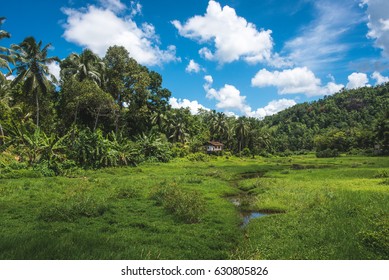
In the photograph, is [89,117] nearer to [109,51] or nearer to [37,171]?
[109,51]

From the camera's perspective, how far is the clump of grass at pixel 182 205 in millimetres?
15305

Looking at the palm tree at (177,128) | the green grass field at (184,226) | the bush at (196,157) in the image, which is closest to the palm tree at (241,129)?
the palm tree at (177,128)

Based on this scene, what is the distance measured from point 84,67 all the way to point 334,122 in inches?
5736

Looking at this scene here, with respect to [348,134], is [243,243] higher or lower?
lower

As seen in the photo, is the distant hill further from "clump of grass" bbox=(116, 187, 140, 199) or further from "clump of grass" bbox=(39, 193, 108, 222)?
"clump of grass" bbox=(39, 193, 108, 222)

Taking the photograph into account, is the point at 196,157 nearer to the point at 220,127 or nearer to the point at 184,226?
the point at 220,127

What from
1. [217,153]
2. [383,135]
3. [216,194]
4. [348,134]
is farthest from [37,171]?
[348,134]

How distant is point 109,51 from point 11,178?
3018 cm

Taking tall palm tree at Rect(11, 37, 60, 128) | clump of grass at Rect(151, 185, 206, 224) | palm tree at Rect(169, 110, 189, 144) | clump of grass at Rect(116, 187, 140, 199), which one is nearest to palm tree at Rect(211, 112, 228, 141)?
palm tree at Rect(169, 110, 189, 144)

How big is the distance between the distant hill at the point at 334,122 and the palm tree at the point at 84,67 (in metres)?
77.9

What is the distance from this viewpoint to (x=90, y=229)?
12.9 metres

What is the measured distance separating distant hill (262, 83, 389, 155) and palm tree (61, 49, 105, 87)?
255 feet

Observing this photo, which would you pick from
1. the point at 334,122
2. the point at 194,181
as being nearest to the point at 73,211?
the point at 194,181

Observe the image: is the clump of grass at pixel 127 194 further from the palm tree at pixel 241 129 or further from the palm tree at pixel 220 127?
the palm tree at pixel 220 127
